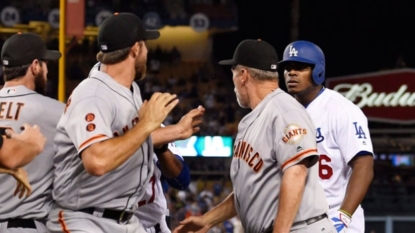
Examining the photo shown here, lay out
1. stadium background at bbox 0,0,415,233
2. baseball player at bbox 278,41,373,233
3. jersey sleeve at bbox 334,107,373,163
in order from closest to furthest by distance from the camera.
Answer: baseball player at bbox 278,41,373,233 < jersey sleeve at bbox 334,107,373,163 < stadium background at bbox 0,0,415,233

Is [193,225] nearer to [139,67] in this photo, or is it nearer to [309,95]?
[139,67]

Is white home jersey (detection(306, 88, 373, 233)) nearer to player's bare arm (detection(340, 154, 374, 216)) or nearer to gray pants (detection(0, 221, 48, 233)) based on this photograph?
player's bare arm (detection(340, 154, 374, 216))

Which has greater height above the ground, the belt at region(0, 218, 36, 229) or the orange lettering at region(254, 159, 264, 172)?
the orange lettering at region(254, 159, 264, 172)

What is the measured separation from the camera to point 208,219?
6004mm

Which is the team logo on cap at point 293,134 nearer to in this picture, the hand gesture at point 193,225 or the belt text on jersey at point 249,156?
the belt text on jersey at point 249,156

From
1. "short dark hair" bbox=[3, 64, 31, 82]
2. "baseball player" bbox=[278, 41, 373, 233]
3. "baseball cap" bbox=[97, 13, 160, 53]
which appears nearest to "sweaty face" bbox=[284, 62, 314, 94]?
"baseball player" bbox=[278, 41, 373, 233]

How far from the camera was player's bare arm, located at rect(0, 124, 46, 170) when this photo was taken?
Result: 4.27 m

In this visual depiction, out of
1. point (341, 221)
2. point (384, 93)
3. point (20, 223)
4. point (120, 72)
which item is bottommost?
point (384, 93)

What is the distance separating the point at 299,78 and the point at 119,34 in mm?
1931

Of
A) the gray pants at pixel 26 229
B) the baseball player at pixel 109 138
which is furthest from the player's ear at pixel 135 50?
the gray pants at pixel 26 229

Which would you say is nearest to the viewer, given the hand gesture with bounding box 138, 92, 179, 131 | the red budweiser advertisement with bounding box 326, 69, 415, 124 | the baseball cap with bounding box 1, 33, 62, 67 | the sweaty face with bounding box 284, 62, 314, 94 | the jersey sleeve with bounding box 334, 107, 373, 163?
the hand gesture with bounding box 138, 92, 179, 131

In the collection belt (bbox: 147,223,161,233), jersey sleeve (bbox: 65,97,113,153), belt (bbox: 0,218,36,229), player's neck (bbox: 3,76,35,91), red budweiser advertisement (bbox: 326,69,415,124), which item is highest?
player's neck (bbox: 3,76,35,91)

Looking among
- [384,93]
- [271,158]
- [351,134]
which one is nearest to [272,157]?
[271,158]

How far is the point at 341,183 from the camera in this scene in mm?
6633
